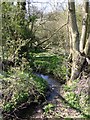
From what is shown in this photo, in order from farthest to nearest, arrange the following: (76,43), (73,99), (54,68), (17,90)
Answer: (54,68) < (76,43) < (73,99) < (17,90)

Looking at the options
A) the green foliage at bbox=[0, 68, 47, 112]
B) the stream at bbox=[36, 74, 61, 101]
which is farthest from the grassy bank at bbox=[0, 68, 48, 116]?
the stream at bbox=[36, 74, 61, 101]

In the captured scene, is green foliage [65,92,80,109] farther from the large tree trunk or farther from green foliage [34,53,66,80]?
green foliage [34,53,66,80]

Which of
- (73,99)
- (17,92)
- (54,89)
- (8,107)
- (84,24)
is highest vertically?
(84,24)

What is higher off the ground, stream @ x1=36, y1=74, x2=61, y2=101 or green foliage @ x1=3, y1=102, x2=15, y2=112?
green foliage @ x1=3, y1=102, x2=15, y2=112

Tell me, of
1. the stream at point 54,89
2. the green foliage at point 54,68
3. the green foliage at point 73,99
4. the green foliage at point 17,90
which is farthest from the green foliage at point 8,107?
the green foliage at point 54,68

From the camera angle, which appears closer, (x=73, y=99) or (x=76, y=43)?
(x=73, y=99)

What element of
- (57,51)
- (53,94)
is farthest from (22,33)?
(57,51)

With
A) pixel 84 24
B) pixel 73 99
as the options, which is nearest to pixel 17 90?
pixel 73 99

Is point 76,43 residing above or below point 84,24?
below

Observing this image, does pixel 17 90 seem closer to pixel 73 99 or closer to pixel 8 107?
pixel 8 107

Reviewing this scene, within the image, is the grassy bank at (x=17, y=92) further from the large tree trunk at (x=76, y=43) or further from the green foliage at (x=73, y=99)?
the large tree trunk at (x=76, y=43)

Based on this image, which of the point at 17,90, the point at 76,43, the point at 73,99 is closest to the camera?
the point at 17,90

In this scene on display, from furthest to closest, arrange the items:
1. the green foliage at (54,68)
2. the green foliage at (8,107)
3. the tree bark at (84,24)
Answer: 1. the green foliage at (54,68)
2. the tree bark at (84,24)
3. the green foliage at (8,107)

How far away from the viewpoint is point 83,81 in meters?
7.72
